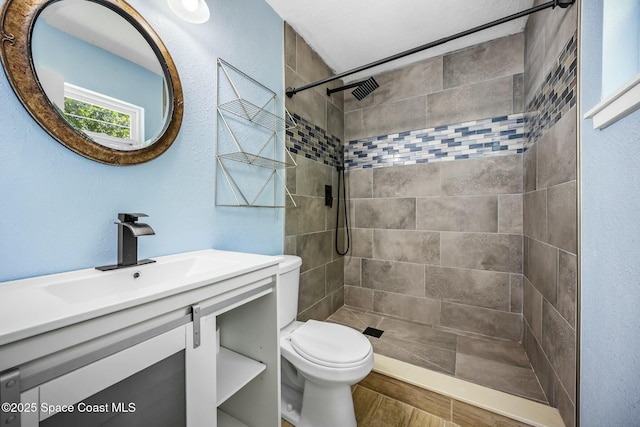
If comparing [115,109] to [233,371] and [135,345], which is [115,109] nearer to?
[135,345]

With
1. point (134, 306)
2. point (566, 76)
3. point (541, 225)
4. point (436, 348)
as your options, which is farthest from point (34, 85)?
point (436, 348)

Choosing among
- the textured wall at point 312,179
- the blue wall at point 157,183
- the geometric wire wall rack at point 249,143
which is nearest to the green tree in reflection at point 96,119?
the blue wall at point 157,183

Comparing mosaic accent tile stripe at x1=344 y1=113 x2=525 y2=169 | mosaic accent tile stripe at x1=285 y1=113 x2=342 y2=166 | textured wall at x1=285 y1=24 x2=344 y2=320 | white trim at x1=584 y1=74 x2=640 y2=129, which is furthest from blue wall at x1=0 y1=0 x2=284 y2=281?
white trim at x1=584 y1=74 x2=640 y2=129

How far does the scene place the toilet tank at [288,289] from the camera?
1371mm

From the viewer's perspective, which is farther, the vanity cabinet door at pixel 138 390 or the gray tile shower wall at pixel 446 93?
the gray tile shower wall at pixel 446 93

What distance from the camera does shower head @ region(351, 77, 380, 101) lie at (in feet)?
6.97

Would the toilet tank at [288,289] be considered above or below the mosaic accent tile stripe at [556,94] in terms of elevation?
below

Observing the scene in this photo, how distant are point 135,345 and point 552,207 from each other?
190 cm

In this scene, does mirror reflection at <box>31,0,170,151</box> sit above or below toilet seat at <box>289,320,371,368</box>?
above

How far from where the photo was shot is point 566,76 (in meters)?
1.19

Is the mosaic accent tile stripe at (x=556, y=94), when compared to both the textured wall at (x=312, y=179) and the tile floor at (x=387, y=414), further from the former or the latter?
the tile floor at (x=387, y=414)

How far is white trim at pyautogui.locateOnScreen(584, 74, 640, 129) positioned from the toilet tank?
139cm

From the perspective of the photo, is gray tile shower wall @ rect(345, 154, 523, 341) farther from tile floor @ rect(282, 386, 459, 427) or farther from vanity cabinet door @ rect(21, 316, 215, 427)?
vanity cabinet door @ rect(21, 316, 215, 427)

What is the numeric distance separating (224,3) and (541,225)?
88.9 inches
